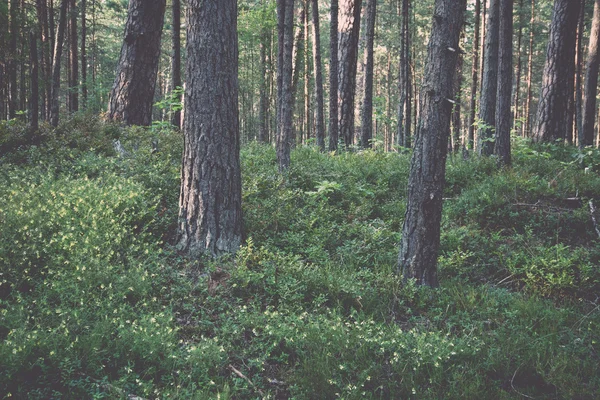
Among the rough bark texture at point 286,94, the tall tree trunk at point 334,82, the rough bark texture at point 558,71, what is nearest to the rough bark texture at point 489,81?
the rough bark texture at point 558,71

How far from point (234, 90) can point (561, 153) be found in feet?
30.6

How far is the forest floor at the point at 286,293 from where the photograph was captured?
3.76 metres

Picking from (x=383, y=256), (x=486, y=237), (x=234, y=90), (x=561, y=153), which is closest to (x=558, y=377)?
(x=383, y=256)

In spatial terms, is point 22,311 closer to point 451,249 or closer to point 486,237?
point 451,249

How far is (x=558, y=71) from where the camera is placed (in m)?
11.8

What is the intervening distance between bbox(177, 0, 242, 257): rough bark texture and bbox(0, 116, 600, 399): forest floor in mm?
392

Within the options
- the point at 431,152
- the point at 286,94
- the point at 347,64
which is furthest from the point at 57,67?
the point at 431,152

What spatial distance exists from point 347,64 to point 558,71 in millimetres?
6097

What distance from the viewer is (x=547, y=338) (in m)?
4.59

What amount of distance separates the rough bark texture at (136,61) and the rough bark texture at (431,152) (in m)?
7.81

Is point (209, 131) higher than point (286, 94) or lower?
lower

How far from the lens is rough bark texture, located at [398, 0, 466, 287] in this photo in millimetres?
5023

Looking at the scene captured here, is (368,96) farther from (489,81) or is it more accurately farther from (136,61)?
(136,61)

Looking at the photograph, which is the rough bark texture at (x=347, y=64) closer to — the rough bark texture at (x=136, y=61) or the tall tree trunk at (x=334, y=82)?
the tall tree trunk at (x=334, y=82)
